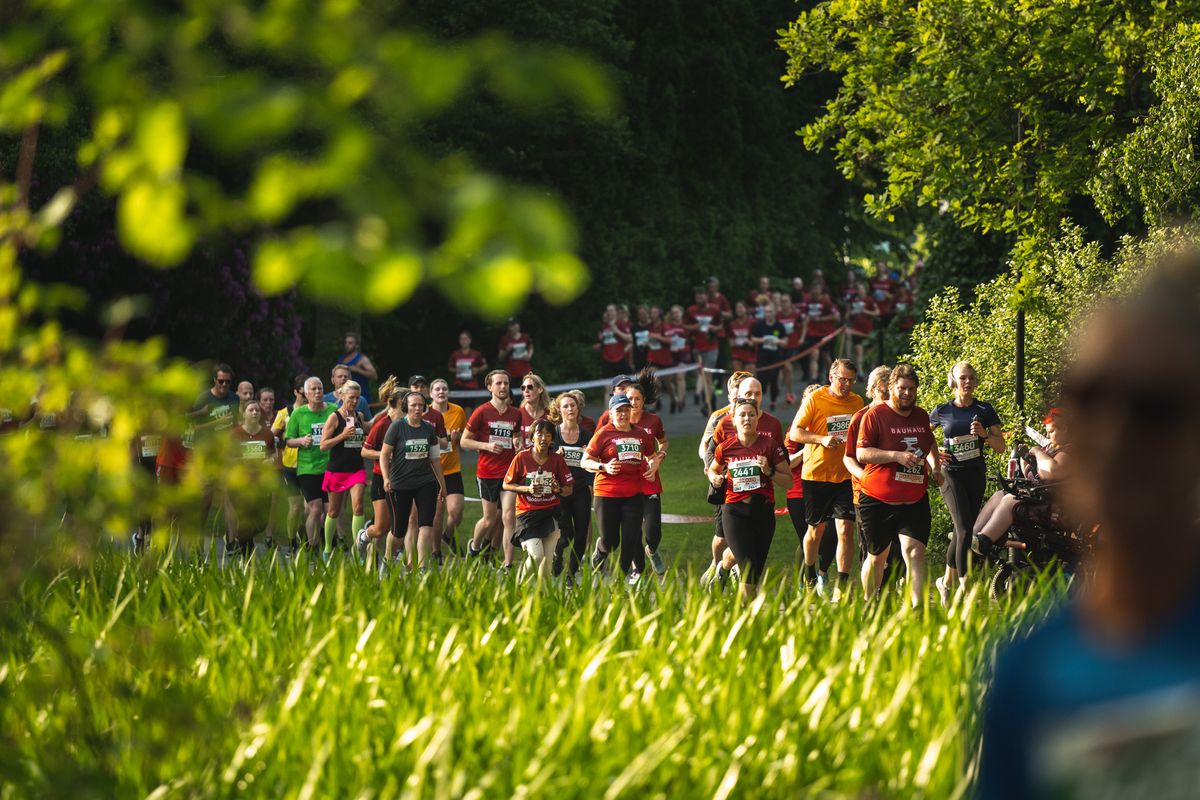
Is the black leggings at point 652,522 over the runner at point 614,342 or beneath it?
beneath

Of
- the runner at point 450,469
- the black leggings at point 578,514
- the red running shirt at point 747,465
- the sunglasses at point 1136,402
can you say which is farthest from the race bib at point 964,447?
the sunglasses at point 1136,402

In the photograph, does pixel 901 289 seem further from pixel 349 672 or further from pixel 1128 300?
pixel 1128 300

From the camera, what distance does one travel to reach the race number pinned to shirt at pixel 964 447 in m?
12.8

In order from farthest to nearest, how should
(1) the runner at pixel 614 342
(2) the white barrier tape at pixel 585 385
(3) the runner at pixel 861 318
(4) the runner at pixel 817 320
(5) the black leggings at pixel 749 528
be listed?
(3) the runner at pixel 861 318, (4) the runner at pixel 817 320, (1) the runner at pixel 614 342, (2) the white barrier tape at pixel 585 385, (5) the black leggings at pixel 749 528

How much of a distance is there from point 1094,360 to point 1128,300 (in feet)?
0.37

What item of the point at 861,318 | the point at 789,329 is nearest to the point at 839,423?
the point at 789,329

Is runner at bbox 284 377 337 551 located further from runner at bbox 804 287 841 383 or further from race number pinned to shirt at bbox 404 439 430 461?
runner at bbox 804 287 841 383

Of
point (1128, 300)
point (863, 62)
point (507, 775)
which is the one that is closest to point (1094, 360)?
point (1128, 300)

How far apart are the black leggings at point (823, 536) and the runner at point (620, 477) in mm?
1187

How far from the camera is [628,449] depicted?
1335 centimetres

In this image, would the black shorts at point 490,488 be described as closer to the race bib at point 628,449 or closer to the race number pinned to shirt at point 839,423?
the race bib at point 628,449

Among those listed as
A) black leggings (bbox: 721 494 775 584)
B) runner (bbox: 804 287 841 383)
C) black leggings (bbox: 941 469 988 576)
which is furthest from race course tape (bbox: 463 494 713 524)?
runner (bbox: 804 287 841 383)

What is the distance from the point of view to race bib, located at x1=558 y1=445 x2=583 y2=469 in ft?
46.3

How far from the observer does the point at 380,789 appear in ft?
16.0
